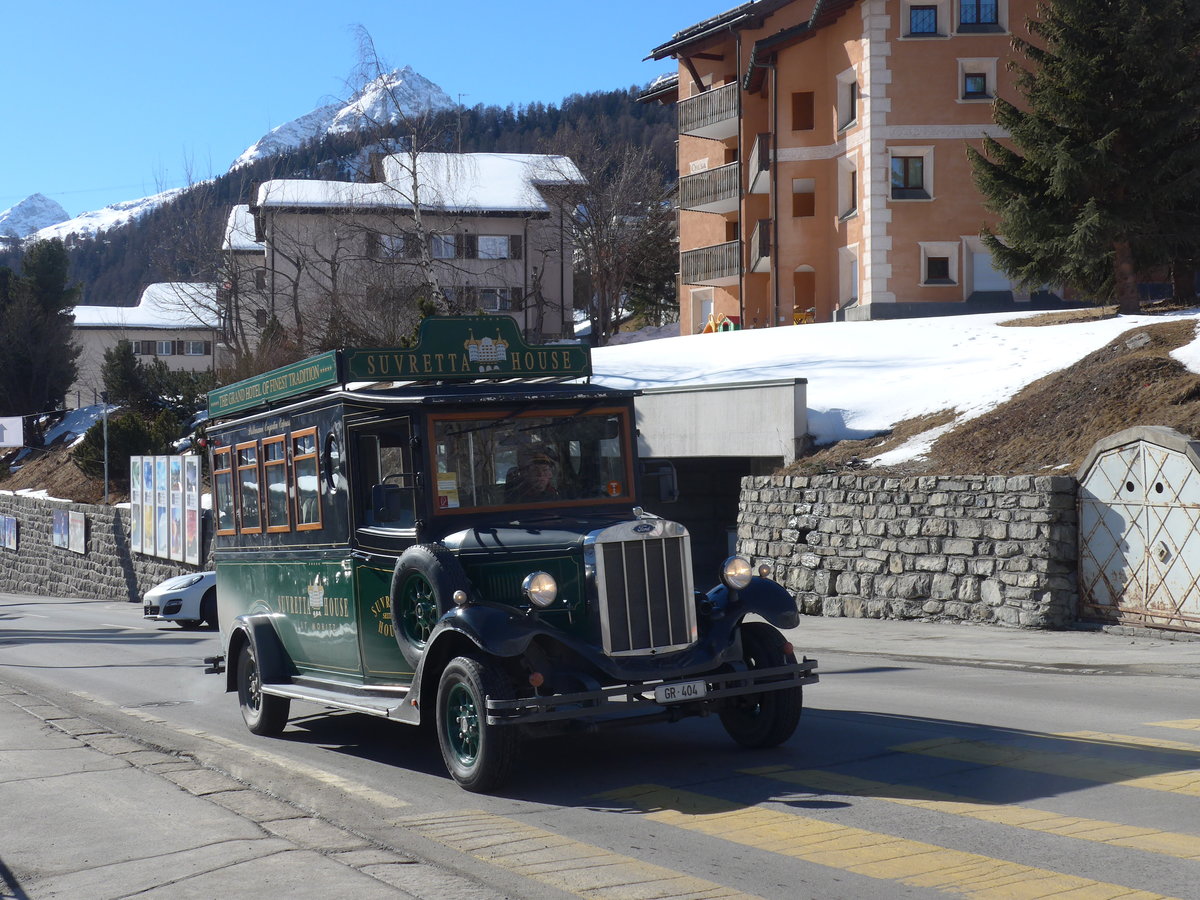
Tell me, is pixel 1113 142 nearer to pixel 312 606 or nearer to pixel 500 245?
pixel 312 606

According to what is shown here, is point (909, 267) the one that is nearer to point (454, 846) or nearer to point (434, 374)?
point (434, 374)

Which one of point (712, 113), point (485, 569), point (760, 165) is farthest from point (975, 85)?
point (485, 569)

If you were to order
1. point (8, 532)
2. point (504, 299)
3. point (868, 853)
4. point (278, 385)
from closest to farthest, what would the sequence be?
point (868, 853), point (278, 385), point (8, 532), point (504, 299)

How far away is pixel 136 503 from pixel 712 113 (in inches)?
966

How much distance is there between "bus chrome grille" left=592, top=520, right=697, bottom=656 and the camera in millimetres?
7680

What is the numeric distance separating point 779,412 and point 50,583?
1420 inches

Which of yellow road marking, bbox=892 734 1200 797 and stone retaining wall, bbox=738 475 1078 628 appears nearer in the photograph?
yellow road marking, bbox=892 734 1200 797

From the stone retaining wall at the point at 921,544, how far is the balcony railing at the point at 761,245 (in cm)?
2213

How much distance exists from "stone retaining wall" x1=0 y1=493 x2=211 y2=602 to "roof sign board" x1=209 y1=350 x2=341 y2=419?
2449cm

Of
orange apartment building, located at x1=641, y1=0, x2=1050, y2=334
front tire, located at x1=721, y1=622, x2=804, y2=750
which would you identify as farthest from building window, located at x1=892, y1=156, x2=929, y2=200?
front tire, located at x1=721, y1=622, x2=804, y2=750

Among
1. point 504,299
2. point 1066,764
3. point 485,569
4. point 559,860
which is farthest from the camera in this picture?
point 504,299

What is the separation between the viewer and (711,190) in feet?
152

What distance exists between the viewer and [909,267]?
123ft

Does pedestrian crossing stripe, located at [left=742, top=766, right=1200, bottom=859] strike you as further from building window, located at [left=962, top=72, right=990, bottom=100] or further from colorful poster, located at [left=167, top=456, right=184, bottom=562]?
building window, located at [left=962, top=72, right=990, bottom=100]
